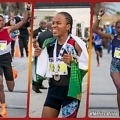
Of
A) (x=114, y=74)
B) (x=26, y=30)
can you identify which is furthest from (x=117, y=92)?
(x=26, y=30)

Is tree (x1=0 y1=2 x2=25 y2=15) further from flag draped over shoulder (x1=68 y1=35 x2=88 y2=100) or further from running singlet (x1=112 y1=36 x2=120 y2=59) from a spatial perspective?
running singlet (x1=112 y1=36 x2=120 y2=59)

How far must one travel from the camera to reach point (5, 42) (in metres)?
6.05

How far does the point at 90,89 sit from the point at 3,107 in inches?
33.5

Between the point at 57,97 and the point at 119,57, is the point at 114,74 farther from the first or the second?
the point at 57,97

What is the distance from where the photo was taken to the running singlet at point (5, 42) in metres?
6.05

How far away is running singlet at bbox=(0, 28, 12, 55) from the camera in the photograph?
6.05 metres

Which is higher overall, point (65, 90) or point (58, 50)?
point (58, 50)

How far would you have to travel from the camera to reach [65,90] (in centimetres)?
591

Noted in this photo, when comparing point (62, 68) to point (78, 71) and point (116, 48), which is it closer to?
point (78, 71)

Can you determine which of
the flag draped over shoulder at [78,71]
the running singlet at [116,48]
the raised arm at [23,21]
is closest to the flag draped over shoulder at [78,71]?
the flag draped over shoulder at [78,71]

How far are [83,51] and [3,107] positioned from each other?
94 cm

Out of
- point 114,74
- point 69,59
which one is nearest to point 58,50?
point 69,59

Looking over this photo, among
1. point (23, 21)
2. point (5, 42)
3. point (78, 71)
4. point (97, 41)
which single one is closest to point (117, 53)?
point (97, 41)

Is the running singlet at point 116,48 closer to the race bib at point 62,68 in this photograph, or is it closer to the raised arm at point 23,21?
the race bib at point 62,68
